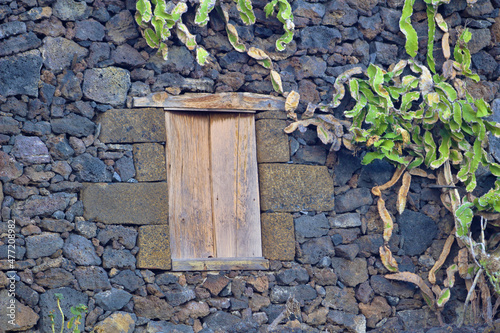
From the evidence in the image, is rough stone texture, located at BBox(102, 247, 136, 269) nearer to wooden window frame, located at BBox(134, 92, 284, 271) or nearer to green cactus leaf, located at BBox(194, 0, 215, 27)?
wooden window frame, located at BBox(134, 92, 284, 271)

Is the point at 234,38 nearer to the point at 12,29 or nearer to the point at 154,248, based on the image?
the point at 12,29

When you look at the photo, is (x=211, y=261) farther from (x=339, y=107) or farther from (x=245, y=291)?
(x=339, y=107)

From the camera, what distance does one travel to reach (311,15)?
505 centimetres

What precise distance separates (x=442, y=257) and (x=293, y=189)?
55.0 inches

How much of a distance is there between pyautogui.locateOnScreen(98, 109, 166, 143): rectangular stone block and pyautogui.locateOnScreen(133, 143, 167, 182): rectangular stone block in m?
0.06

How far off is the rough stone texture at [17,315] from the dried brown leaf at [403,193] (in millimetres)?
2956

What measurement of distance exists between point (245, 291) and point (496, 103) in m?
2.79

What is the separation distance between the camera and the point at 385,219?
16.2 ft

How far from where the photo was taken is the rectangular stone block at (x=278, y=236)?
477 centimetres

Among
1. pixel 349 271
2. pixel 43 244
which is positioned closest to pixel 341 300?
pixel 349 271

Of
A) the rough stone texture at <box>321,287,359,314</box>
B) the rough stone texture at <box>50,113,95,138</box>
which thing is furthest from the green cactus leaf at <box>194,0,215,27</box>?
the rough stone texture at <box>321,287,359,314</box>

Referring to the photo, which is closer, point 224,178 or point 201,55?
point 201,55

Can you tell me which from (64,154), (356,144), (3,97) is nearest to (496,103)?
(356,144)

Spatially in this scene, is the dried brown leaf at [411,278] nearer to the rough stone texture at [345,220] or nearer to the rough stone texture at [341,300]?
the rough stone texture at [341,300]
